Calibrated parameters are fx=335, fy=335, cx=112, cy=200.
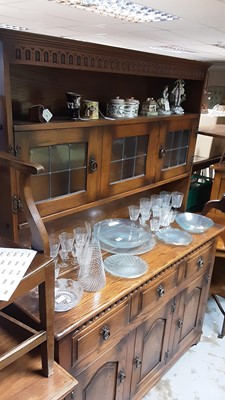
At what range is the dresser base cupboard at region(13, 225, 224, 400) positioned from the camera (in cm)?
118

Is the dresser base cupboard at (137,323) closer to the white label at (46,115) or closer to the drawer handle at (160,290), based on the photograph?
the drawer handle at (160,290)

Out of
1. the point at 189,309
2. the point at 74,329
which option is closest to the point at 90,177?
the point at 74,329

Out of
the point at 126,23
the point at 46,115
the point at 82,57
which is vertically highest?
the point at 126,23

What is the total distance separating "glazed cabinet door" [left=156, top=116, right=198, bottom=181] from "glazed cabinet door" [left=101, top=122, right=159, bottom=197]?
0.06 metres

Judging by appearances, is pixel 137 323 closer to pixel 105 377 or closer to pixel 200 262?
pixel 105 377

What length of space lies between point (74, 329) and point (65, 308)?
0.09m

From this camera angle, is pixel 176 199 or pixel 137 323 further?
pixel 176 199

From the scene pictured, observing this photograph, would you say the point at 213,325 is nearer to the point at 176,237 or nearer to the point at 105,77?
the point at 176,237

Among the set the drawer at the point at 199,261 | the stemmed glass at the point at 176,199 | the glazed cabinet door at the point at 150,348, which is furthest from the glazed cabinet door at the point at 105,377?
the stemmed glass at the point at 176,199

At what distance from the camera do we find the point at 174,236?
1.80m

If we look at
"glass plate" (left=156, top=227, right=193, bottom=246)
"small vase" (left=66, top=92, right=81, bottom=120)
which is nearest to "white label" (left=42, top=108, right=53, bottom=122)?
"small vase" (left=66, top=92, right=81, bottom=120)

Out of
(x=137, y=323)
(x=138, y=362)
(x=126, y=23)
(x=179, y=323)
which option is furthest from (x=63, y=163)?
(x=126, y=23)

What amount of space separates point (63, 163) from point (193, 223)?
0.97 meters

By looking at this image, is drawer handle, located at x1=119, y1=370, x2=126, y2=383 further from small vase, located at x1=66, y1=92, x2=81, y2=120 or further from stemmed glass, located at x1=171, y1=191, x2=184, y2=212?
small vase, located at x1=66, y1=92, x2=81, y2=120
